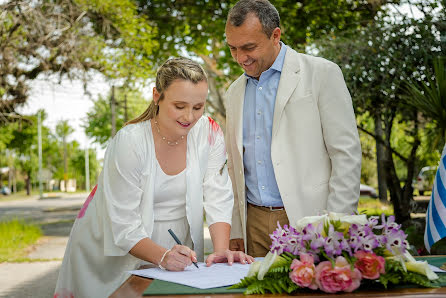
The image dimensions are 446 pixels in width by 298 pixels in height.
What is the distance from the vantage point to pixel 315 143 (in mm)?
3123

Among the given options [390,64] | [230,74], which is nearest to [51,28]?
[230,74]

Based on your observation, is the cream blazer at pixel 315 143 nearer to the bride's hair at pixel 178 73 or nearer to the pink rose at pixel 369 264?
the bride's hair at pixel 178 73

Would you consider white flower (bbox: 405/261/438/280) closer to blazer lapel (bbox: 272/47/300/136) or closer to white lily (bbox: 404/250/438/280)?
white lily (bbox: 404/250/438/280)

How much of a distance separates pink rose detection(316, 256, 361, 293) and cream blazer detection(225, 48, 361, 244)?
1.29m

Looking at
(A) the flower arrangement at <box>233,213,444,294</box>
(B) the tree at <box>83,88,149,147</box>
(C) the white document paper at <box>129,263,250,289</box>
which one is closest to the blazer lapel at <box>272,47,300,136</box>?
(C) the white document paper at <box>129,263,250,289</box>

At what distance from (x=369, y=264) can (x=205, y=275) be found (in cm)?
68

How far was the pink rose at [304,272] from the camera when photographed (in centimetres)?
178

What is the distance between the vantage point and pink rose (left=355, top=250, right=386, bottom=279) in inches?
70.1

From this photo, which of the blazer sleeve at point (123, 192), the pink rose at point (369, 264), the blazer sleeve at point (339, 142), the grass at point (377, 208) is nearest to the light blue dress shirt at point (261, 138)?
the blazer sleeve at point (339, 142)

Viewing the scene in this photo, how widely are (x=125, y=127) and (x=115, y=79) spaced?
37.3 ft

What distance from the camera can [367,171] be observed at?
30.6 meters

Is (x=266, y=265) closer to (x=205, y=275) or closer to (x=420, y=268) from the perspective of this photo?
(x=205, y=275)

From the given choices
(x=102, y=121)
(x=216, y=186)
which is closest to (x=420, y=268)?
(x=216, y=186)

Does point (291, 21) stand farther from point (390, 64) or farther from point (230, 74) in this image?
point (390, 64)
